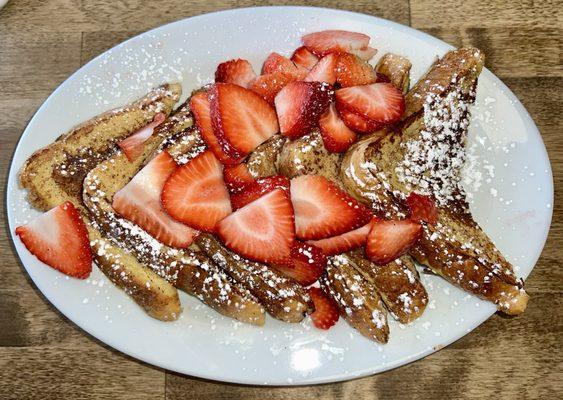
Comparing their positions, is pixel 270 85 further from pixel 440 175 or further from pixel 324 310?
pixel 324 310

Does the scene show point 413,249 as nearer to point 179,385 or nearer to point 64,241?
point 179,385

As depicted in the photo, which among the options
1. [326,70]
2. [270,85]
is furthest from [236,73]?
[326,70]

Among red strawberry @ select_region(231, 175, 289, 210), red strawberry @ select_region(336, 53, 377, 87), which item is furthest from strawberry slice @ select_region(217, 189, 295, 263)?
red strawberry @ select_region(336, 53, 377, 87)

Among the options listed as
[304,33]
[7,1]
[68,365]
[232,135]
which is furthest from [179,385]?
[7,1]

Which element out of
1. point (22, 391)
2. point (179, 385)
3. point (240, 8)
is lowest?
point (22, 391)

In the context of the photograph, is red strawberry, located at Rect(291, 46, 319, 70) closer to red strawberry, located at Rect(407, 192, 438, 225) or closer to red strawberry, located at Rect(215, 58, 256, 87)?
red strawberry, located at Rect(215, 58, 256, 87)

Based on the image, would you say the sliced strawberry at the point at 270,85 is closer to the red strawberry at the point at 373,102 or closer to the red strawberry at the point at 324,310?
the red strawberry at the point at 373,102
